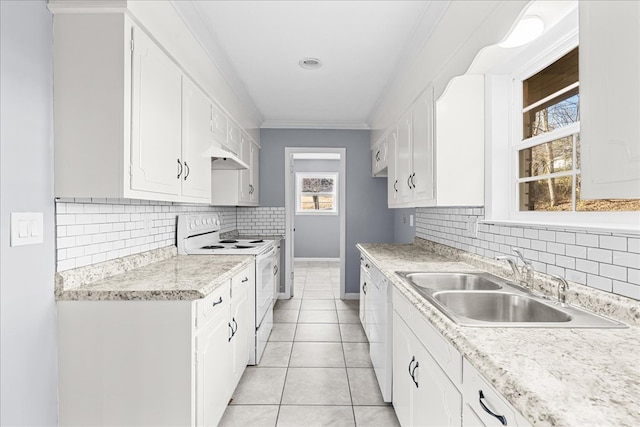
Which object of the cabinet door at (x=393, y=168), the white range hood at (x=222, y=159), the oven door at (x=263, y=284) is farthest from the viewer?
the cabinet door at (x=393, y=168)

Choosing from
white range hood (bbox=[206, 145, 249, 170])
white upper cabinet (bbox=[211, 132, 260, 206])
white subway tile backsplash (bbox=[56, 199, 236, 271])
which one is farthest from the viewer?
white upper cabinet (bbox=[211, 132, 260, 206])

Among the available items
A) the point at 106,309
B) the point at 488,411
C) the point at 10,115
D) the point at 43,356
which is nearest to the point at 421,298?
the point at 488,411

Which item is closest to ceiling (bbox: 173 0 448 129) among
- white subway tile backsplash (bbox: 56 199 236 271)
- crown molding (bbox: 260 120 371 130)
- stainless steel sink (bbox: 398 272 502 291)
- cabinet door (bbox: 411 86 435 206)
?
cabinet door (bbox: 411 86 435 206)

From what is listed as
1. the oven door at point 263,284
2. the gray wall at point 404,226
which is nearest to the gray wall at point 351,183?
the gray wall at point 404,226

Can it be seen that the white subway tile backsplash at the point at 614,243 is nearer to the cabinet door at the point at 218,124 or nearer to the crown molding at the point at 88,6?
the crown molding at the point at 88,6

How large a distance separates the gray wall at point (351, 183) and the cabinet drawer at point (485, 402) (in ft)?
12.8

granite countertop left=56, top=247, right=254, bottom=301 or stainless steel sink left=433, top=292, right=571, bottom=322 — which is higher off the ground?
granite countertop left=56, top=247, right=254, bottom=301

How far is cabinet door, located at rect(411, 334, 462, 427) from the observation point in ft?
3.66

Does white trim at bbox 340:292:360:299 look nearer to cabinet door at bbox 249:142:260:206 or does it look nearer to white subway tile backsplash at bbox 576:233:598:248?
cabinet door at bbox 249:142:260:206

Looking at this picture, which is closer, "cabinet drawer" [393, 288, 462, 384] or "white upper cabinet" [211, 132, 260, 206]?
"cabinet drawer" [393, 288, 462, 384]

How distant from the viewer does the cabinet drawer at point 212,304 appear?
1.62m

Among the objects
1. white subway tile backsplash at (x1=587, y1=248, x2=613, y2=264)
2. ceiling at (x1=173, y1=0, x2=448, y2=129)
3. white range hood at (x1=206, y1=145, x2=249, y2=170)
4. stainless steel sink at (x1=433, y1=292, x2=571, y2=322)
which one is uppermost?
ceiling at (x1=173, y1=0, x2=448, y2=129)

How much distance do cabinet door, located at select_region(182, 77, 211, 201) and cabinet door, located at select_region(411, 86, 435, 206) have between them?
1528 millimetres

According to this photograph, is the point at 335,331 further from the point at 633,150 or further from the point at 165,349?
the point at 633,150
